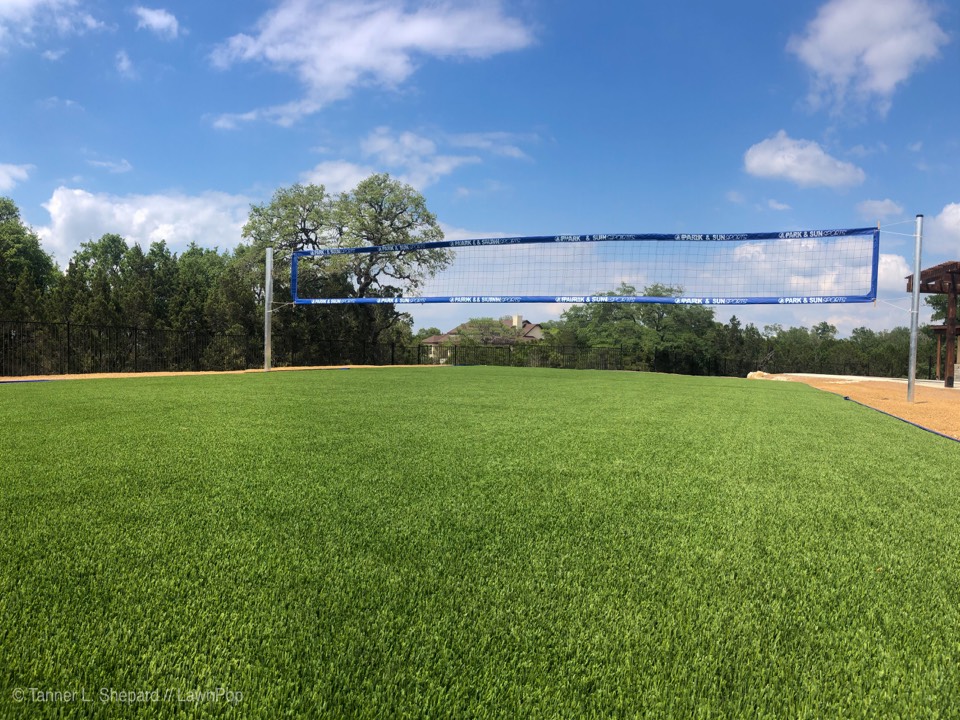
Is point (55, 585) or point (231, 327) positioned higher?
point (231, 327)

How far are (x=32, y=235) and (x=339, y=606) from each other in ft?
147

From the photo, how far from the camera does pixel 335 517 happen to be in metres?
2.49

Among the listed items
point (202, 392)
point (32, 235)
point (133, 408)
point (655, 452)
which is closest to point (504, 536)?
point (655, 452)

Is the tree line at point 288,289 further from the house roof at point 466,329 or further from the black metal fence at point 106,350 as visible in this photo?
the house roof at point 466,329

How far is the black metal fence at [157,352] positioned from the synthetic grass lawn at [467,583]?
18.0 meters

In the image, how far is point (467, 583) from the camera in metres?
1.90

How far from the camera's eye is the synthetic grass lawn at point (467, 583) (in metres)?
1.40

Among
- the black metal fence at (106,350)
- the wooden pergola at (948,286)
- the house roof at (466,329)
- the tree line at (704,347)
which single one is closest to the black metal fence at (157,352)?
the black metal fence at (106,350)

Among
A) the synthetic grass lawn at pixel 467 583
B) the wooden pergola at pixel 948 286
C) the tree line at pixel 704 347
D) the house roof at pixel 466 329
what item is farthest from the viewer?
the house roof at pixel 466 329

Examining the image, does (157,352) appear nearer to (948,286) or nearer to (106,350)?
(106,350)

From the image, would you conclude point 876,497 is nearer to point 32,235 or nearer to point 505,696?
point 505,696

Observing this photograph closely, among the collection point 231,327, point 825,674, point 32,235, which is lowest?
point 825,674

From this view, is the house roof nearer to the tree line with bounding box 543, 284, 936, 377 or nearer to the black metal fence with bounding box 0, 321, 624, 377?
the tree line with bounding box 543, 284, 936, 377

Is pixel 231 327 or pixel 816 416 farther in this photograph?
pixel 231 327
